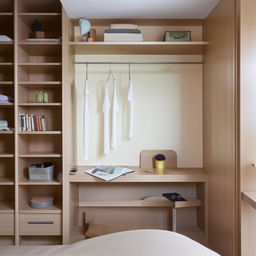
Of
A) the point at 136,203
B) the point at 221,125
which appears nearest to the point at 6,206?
the point at 136,203

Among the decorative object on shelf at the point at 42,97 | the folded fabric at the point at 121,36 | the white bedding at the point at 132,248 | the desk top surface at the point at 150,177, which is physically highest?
the folded fabric at the point at 121,36

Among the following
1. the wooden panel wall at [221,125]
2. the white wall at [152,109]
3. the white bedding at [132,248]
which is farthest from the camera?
the white wall at [152,109]

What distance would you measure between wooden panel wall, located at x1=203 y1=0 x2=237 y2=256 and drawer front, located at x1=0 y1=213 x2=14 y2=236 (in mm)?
1758

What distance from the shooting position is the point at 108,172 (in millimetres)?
2797

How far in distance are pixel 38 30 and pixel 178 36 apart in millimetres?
1316

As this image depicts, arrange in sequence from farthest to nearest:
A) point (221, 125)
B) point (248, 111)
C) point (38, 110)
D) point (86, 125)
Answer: point (38, 110), point (86, 125), point (221, 125), point (248, 111)

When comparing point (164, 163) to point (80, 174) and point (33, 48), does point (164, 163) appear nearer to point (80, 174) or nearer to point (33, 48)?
point (80, 174)

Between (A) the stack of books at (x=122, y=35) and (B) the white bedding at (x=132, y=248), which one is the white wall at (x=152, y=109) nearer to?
(A) the stack of books at (x=122, y=35)

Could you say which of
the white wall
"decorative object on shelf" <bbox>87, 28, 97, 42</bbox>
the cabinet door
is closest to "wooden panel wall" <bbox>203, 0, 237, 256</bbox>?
the cabinet door

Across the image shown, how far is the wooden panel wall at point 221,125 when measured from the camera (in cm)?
209

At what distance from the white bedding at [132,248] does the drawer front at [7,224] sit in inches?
54.4

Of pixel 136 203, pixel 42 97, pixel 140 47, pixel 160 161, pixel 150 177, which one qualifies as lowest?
pixel 136 203

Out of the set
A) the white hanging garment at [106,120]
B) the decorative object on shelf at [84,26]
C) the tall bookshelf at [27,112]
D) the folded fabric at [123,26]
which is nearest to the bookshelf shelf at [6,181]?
the tall bookshelf at [27,112]

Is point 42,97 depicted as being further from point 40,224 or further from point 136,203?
point 136,203
